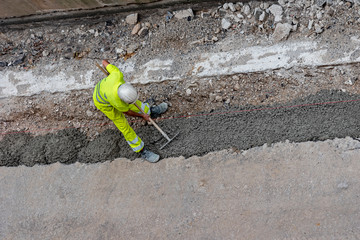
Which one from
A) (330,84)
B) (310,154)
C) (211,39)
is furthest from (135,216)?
(330,84)

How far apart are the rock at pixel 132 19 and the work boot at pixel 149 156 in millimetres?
1860

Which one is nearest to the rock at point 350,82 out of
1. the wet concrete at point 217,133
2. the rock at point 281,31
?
the wet concrete at point 217,133

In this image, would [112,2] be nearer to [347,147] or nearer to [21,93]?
[21,93]

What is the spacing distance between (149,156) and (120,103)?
0.81 m

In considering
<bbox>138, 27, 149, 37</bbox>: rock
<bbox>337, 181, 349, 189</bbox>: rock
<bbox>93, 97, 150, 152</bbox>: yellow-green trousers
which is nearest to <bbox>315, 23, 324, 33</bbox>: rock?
<bbox>337, 181, 349, 189</bbox>: rock

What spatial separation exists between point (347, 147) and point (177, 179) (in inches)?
73.0

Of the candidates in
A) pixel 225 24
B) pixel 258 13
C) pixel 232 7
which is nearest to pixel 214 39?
pixel 225 24

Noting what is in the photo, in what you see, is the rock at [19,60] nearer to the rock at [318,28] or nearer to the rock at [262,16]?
the rock at [262,16]

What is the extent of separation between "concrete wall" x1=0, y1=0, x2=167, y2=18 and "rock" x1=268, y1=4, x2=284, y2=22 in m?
1.38

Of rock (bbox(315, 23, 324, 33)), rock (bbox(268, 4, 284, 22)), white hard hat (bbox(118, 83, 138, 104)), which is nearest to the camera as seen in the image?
white hard hat (bbox(118, 83, 138, 104))

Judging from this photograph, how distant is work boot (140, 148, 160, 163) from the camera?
11.1 feet

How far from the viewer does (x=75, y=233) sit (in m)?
3.24

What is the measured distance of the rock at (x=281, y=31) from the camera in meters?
3.49

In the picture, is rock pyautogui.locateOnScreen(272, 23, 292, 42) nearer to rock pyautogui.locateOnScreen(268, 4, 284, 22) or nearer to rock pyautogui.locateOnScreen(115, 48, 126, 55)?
rock pyautogui.locateOnScreen(268, 4, 284, 22)
